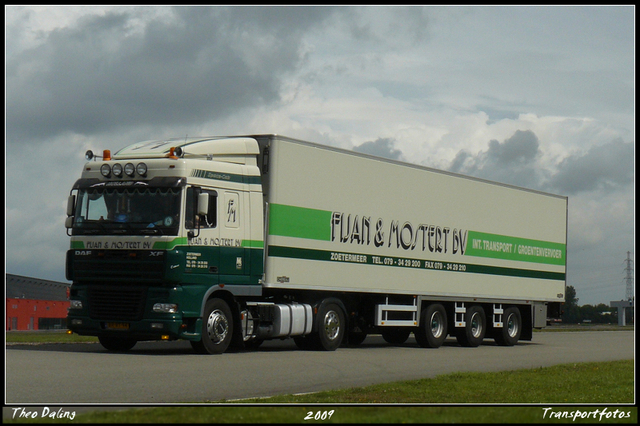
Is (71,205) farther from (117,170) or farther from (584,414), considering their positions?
(584,414)

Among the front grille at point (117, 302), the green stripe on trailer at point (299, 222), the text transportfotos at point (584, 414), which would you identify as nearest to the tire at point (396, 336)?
the green stripe on trailer at point (299, 222)

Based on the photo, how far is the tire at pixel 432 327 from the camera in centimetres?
2362

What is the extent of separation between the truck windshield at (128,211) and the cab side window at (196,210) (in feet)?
0.66

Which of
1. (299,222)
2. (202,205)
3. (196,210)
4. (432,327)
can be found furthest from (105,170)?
(432,327)

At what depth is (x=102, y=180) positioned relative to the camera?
727 inches

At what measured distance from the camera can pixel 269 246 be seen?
19312 mm

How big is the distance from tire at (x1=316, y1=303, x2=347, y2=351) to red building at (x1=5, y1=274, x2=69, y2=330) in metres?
58.2

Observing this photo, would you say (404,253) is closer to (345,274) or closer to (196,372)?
(345,274)

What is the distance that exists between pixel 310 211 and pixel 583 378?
6972 mm

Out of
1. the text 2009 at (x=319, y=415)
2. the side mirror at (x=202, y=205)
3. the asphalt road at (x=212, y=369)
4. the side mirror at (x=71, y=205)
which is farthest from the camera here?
the side mirror at (x=71, y=205)

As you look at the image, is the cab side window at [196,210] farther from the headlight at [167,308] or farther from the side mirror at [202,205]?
the headlight at [167,308]

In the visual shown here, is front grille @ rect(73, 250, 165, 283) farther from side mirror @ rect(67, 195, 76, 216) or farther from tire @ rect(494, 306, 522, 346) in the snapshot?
tire @ rect(494, 306, 522, 346)

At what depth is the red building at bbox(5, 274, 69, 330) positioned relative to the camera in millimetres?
76938

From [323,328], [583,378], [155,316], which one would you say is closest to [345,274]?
[323,328]
